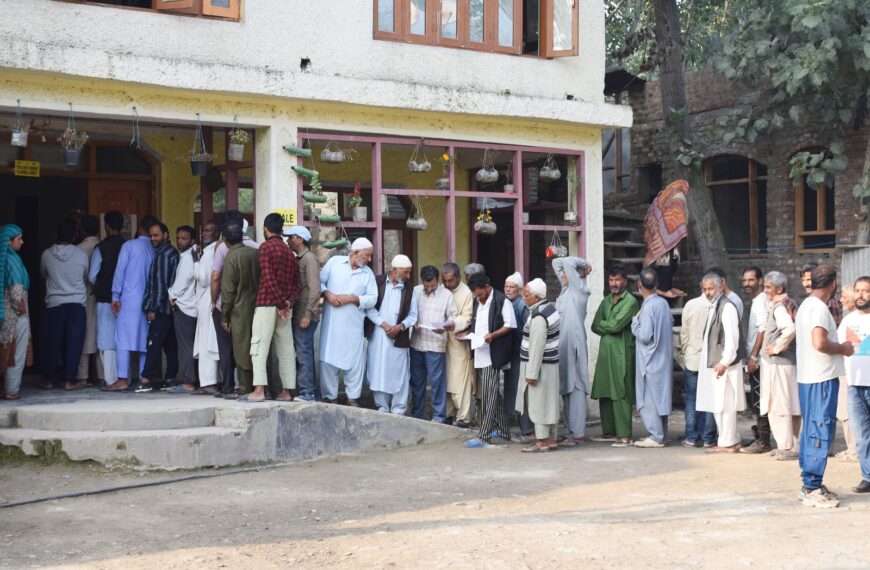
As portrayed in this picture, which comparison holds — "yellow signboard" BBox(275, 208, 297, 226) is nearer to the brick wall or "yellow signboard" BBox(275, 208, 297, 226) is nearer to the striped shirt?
the striped shirt

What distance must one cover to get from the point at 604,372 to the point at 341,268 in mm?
2837

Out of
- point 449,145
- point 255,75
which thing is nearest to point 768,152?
point 449,145

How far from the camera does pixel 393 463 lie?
9.53 m

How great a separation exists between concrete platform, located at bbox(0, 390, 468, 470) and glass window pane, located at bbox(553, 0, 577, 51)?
16.7 feet

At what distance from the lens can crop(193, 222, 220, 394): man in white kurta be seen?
10.2 metres

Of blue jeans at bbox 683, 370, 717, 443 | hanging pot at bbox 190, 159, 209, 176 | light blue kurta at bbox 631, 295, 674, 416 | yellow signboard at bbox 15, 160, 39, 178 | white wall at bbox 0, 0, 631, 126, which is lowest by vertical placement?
blue jeans at bbox 683, 370, 717, 443

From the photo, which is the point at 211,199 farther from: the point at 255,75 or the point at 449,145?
the point at 449,145

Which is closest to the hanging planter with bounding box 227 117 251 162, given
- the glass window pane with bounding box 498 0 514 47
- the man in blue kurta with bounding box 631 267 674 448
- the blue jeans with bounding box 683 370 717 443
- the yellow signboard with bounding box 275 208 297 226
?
the yellow signboard with bounding box 275 208 297 226

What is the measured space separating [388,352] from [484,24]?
4.12 meters

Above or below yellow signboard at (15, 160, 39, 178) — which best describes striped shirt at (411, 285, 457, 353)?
below

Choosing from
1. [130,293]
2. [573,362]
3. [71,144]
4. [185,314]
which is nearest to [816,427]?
[573,362]

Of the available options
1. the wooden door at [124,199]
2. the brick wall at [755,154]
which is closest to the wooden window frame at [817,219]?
the brick wall at [755,154]

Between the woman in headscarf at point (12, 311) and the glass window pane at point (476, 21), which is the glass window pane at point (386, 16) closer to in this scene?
the glass window pane at point (476, 21)

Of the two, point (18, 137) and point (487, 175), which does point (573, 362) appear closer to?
point (487, 175)
